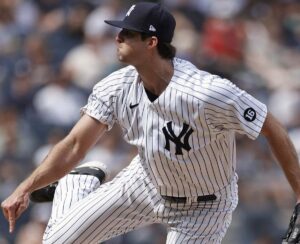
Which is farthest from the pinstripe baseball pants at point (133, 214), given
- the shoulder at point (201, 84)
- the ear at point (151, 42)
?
the ear at point (151, 42)

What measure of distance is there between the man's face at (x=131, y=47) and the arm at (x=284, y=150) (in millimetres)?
729

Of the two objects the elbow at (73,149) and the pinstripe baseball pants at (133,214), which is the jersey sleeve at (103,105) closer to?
the elbow at (73,149)

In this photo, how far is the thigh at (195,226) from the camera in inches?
200

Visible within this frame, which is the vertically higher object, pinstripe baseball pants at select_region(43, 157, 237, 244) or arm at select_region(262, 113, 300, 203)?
arm at select_region(262, 113, 300, 203)

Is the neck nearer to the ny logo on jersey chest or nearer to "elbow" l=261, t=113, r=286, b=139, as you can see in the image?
the ny logo on jersey chest

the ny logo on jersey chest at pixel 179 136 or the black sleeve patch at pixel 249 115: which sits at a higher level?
the black sleeve patch at pixel 249 115

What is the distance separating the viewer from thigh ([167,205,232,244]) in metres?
5.07

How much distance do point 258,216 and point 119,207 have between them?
2987mm

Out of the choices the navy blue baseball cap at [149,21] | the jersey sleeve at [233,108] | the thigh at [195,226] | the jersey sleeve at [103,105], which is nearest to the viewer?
the jersey sleeve at [233,108]

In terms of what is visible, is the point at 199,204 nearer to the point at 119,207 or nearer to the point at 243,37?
the point at 119,207

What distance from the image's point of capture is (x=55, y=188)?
5574mm

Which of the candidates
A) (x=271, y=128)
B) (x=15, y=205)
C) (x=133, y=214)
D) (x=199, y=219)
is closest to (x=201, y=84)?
(x=271, y=128)

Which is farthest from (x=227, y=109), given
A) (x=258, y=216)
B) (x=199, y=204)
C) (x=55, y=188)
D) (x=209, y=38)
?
(x=209, y=38)

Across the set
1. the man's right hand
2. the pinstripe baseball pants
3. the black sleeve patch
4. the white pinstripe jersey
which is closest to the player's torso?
the white pinstripe jersey
